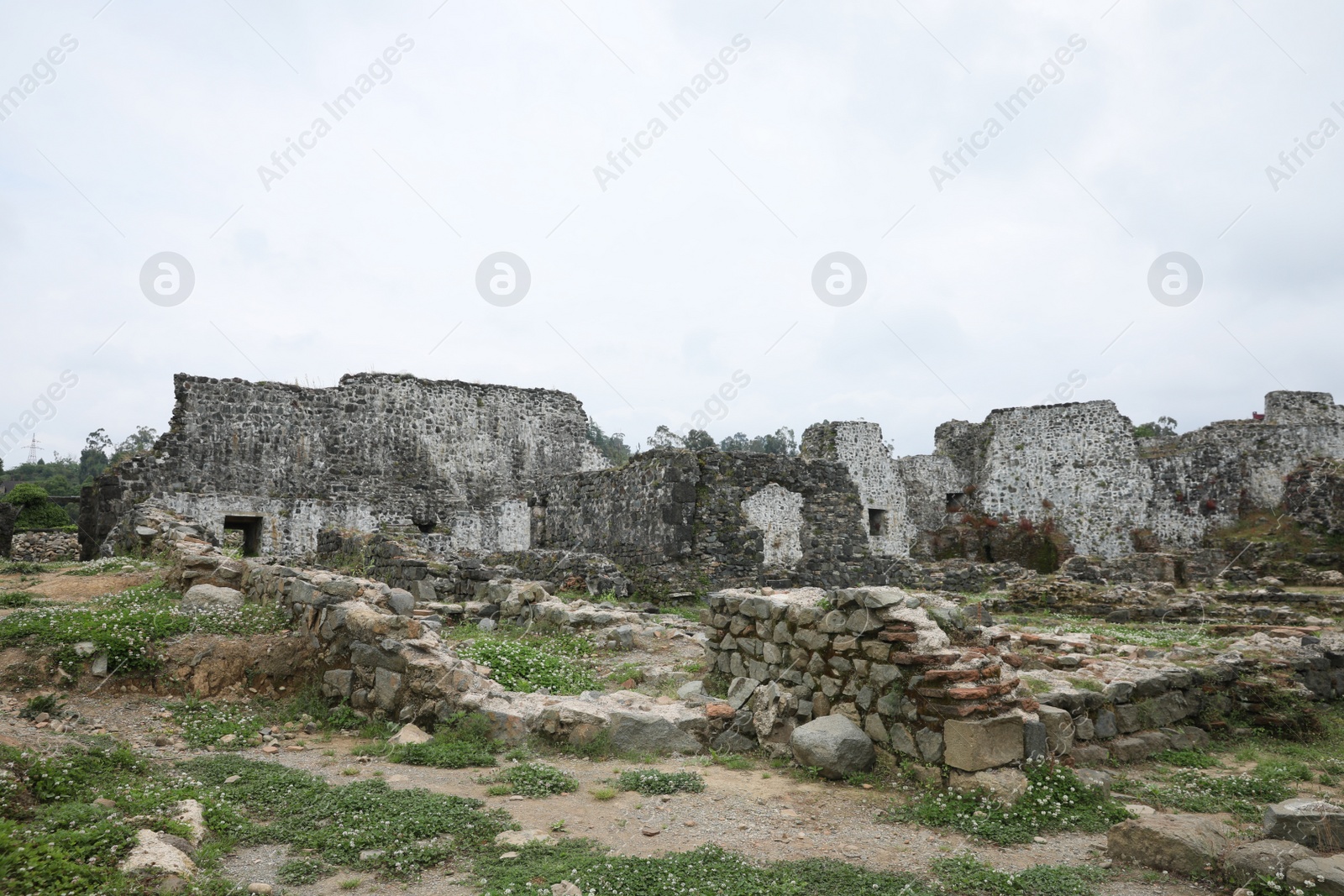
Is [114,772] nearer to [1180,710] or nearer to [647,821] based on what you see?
[647,821]

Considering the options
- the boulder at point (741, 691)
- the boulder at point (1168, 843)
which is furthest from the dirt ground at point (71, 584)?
the boulder at point (1168, 843)

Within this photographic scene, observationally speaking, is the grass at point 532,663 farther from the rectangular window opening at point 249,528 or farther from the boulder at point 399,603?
the rectangular window opening at point 249,528

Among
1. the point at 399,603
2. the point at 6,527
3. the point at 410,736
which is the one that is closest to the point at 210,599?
the point at 399,603

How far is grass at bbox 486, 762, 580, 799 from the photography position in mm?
5012

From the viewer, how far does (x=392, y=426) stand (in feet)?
75.5

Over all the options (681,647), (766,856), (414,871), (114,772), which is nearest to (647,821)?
(766,856)

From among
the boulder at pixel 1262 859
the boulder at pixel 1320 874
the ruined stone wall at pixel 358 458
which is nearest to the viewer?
the boulder at pixel 1320 874

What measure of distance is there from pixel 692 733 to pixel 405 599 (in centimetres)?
322

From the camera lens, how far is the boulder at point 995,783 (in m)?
4.88

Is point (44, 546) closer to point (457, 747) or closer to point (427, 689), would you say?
point (427, 689)

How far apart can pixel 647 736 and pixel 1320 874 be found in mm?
4130

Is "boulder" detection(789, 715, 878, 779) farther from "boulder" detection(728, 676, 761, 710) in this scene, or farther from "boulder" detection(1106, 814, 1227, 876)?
"boulder" detection(1106, 814, 1227, 876)

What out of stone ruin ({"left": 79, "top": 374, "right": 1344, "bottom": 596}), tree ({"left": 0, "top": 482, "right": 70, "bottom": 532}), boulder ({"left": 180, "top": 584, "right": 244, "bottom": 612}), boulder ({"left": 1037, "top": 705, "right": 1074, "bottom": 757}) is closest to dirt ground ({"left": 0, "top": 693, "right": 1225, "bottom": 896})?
boulder ({"left": 1037, "top": 705, "right": 1074, "bottom": 757})

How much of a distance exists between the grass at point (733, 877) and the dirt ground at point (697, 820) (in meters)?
0.15
